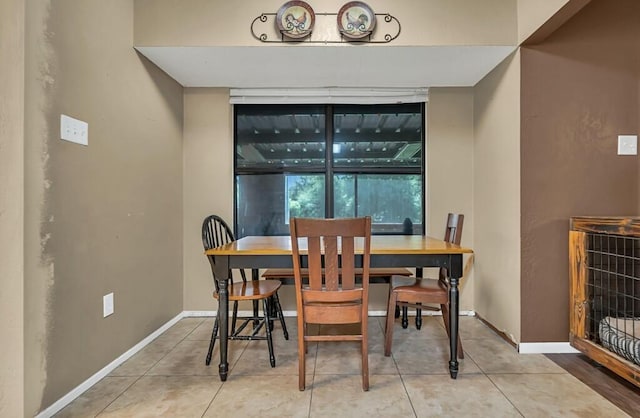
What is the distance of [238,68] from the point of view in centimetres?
267

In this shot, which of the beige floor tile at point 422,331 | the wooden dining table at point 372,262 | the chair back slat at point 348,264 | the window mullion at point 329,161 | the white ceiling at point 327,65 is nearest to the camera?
the chair back slat at point 348,264

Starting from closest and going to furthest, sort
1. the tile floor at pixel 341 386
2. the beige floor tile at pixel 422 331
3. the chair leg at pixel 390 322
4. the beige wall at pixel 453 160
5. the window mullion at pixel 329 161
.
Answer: the tile floor at pixel 341 386, the chair leg at pixel 390 322, the beige floor tile at pixel 422 331, the beige wall at pixel 453 160, the window mullion at pixel 329 161

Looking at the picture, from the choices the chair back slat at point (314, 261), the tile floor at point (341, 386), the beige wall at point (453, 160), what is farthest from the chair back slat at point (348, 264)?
the beige wall at point (453, 160)

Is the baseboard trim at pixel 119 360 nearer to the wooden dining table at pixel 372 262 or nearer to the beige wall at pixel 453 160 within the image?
the wooden dining table at pixel 372 262

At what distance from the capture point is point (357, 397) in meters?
1.74

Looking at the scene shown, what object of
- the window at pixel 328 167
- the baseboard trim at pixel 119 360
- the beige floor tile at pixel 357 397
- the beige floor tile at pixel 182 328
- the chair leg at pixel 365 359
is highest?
the window at pixel 328 167

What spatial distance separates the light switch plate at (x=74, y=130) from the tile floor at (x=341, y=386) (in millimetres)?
1307

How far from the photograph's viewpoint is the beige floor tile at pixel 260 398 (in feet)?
5.31

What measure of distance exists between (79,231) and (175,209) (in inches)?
46.9

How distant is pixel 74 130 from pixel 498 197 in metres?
2.75

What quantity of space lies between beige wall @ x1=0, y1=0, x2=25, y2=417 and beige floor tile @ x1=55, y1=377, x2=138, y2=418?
0.24m

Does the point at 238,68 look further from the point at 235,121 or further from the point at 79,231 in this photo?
the point at 79,231

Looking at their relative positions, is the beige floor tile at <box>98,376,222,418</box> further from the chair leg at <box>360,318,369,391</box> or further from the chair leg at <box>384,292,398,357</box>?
the chair leg at <box>384,292,398,357</box>

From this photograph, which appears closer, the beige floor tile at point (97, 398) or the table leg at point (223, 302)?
the beige floor tile at point (97, 398)
